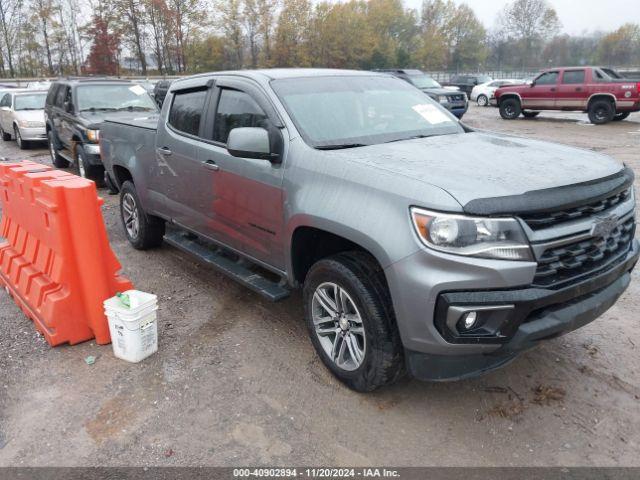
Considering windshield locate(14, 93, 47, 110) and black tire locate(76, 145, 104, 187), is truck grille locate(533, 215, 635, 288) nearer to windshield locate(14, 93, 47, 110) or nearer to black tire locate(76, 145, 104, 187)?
black tire locate(76, 145, 104, 187)

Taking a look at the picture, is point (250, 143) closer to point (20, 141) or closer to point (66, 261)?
point (66, 261)

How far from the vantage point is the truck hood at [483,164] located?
266 cm

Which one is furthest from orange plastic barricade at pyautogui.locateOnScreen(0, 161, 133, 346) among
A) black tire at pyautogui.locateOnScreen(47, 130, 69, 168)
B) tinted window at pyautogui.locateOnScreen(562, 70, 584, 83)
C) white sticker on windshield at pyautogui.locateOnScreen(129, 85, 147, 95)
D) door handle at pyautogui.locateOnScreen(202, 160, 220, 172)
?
tinted window at pyautogui.locateOnScreen(562, 70, 584, 83)

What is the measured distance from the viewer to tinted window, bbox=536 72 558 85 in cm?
1900

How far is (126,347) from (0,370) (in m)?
0.85

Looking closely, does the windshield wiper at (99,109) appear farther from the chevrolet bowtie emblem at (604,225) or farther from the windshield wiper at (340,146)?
the chevrolet bowtie emblem at (604,225)

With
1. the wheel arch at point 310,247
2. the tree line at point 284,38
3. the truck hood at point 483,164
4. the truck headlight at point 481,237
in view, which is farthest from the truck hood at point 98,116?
the tree line at point 284,38

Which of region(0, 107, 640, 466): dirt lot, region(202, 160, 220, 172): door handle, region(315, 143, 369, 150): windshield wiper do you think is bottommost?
region(0, 107, 640, 466): dirt lot

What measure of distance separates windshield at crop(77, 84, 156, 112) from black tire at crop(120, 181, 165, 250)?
4.69 m

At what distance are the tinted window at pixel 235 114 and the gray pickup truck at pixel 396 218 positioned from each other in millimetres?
16

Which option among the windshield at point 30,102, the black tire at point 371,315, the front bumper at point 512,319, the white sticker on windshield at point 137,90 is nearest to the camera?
the front bumper at point 512,319

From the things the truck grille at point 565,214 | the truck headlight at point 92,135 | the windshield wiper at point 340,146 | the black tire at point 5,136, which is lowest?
the black tire at point 5,136

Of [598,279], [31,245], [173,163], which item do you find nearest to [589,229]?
[598,279]

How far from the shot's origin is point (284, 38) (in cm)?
6247
